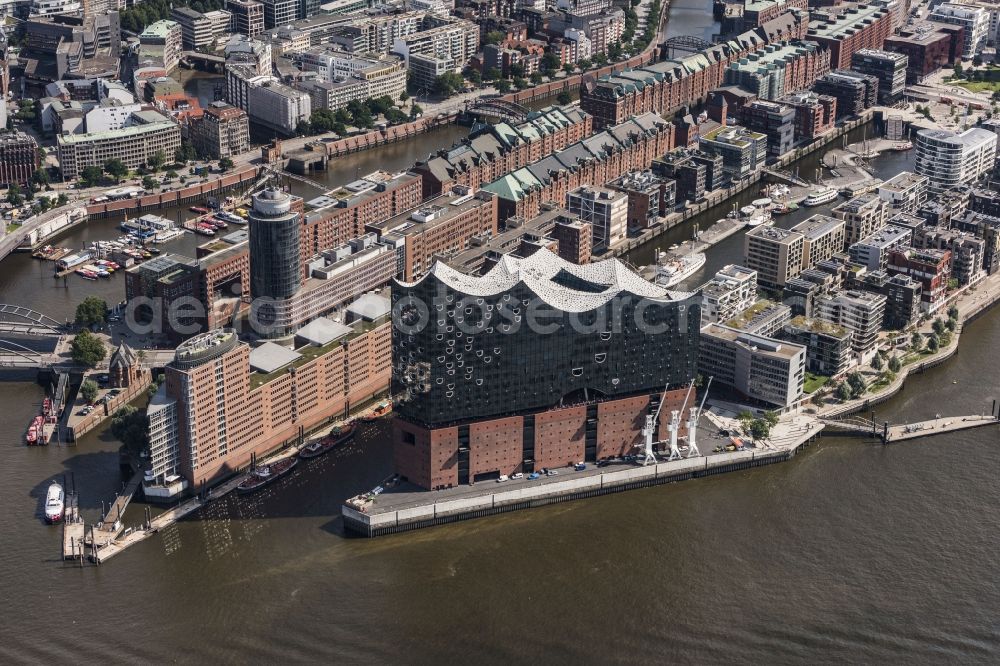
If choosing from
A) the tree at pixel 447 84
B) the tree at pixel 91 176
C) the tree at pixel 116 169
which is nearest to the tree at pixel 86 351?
the tree at pixel 91 176

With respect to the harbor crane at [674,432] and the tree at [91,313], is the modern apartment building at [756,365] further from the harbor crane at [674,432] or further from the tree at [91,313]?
the tree at [91,313]

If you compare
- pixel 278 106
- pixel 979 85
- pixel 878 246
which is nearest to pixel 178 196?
pixel 278 106

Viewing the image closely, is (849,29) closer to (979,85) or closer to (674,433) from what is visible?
(979,85)

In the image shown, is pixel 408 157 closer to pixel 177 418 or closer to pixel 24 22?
pixel 24 22

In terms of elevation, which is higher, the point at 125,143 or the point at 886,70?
the point at 886,70

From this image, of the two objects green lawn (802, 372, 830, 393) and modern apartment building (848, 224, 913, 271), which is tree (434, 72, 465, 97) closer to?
modern apartment building (848, 224, 913, 271)

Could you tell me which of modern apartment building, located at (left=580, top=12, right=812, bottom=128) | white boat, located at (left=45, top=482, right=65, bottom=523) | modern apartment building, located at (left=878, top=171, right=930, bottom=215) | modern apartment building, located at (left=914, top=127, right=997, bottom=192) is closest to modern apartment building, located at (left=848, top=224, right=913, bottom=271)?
modern apartment building, located at (left=878, top=171, right=930, bottom=215)
